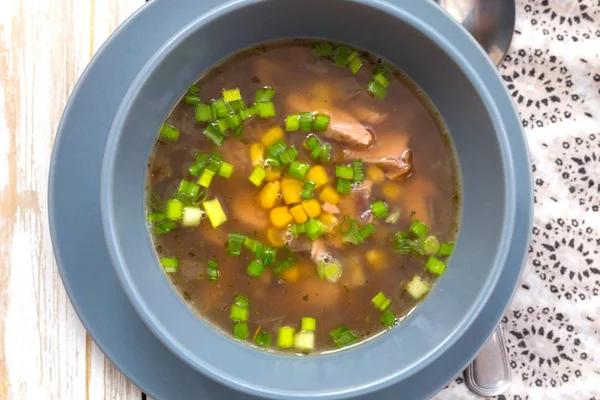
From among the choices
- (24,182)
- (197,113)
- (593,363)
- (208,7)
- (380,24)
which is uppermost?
(24,182)

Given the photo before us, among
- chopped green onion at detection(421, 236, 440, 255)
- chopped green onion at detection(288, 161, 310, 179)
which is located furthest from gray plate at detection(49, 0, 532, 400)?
chopped green onion at detection(288, 161, 310, 179)

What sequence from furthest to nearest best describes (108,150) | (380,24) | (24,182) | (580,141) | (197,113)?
(580,141) → (24,182) → (197,113) → (380,24) → (108,150)

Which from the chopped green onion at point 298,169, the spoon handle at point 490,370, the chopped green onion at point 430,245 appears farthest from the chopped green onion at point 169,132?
the spoon handle at point 490,370

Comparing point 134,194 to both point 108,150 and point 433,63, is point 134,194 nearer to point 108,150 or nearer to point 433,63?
point 108,150

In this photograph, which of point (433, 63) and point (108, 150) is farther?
point (433, 63)

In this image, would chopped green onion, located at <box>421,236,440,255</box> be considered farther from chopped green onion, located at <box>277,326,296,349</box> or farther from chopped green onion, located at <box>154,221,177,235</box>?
chopped green onion, located at <box>154,221,177,235</box>

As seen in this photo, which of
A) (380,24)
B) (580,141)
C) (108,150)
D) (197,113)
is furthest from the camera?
(580,141)

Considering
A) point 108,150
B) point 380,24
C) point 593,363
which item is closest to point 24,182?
point 108,150
